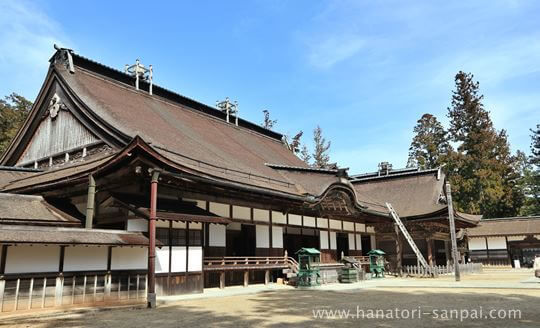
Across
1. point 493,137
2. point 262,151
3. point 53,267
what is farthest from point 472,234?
point 53,267

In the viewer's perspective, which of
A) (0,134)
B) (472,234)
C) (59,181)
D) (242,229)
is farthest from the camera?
(472,234)

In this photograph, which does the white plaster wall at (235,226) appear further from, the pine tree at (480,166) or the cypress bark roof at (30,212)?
the pine tree at (480,166)

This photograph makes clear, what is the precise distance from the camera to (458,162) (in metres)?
49.0

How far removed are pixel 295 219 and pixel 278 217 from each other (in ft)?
4.65

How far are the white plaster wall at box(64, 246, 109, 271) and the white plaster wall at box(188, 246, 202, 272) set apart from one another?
3011mm

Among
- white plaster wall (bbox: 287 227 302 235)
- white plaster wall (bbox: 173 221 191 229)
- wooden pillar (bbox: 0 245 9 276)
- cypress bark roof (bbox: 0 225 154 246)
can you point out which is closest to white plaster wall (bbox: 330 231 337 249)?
white plaster wall (bbox: 287 227 302 235)

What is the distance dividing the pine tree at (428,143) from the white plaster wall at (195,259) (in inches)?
1712

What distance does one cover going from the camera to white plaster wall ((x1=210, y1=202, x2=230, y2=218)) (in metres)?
17.2

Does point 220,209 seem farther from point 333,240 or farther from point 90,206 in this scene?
point 333,240

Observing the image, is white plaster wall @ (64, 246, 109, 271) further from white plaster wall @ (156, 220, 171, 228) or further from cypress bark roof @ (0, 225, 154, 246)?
white plaster wall @ (156, 220, 171, 228)

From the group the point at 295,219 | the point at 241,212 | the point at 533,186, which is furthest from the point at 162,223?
the point at 533,186

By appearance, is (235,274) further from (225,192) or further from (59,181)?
(59,181)

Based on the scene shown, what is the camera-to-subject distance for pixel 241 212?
18.4m

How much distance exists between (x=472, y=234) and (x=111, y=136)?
123 ft
